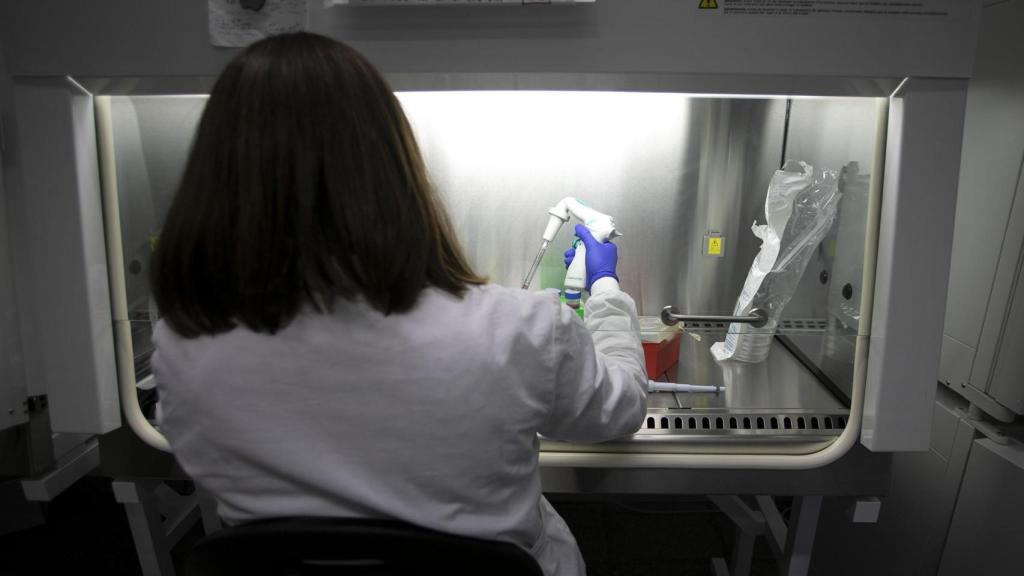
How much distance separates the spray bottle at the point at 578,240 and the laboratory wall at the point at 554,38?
1.16ft

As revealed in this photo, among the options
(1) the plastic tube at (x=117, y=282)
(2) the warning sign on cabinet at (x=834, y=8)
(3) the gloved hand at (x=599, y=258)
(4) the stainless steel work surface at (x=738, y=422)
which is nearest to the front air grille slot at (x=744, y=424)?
(4) the stainless steel work surface at (x=738, y=422)

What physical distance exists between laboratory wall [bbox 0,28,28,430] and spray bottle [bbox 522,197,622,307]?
4.51 ft

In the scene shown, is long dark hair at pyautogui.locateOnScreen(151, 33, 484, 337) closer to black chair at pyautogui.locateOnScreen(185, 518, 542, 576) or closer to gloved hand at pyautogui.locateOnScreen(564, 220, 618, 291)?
black chair at pyautogui.locateOnScreen(185, 518, 542, 576)

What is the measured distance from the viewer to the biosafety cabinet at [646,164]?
2.68ft

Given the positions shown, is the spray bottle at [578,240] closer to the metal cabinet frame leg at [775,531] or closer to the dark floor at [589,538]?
the metal cabinet frame leg at [775,531]

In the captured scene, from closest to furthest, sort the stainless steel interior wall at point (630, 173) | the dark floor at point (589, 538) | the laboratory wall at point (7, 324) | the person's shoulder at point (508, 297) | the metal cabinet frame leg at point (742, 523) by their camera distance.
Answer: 1. the person's shoulder at point (508, 297)
2. the stainless steel interior wall at point (630, 173)
3. the metal cabinet frame leg at point (742, 523)
4. the laboratory wall at point (7, 324)
5. the dark floor at point (589, 538)

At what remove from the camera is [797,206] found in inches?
45.5

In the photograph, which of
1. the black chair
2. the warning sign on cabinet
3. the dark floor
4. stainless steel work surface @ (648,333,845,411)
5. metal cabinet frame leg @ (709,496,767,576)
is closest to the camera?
the black chair

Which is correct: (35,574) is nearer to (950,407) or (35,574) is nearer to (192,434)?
(192,434)

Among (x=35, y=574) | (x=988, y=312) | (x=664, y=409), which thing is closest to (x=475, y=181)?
(x=664, y=409)

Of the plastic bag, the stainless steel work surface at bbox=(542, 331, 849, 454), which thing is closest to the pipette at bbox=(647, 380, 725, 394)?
the stainless steel work surface at bbox=(542, 331, 849, 454)

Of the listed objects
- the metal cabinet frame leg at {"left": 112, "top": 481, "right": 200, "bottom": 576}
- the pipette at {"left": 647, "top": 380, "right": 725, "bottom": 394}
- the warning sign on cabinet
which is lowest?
the metal cabinet frame leg at {"left": 112, "top": 481, "right": 200, "bottom": 576}

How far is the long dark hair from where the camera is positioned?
0.61 m

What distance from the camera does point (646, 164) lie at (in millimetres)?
1240
